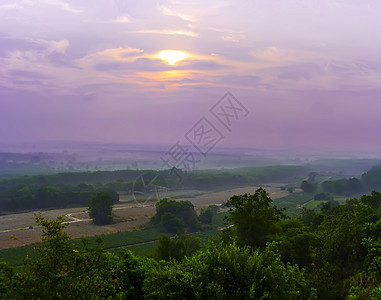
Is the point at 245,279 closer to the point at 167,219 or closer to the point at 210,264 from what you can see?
the point at 210,264

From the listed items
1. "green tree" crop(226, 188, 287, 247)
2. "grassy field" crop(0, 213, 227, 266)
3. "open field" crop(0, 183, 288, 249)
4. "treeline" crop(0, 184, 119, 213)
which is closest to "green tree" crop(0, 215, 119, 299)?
"green tree" crop(226, 188, 287, 247)

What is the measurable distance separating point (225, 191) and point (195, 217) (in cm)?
6471

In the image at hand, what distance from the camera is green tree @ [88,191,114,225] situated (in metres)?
80.2

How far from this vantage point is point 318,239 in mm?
27531

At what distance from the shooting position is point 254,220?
30.2 m

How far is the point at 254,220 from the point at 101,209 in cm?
5765

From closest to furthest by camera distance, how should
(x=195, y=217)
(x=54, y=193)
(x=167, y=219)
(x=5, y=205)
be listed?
(x=167, y=219) → (x=195, y=217) → (x=5, y=205) → (x=54, y=193)

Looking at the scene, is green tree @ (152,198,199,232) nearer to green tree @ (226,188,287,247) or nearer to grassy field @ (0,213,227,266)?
grassy field @ (0,213,227,266)

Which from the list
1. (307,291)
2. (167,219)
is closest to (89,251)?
(307,291)

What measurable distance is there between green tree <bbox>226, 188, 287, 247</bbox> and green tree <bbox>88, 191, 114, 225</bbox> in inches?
2191

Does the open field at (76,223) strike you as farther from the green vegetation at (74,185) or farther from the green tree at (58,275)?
the green tree at (58,275)

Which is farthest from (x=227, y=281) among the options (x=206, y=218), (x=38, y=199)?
(x=38, y=199)

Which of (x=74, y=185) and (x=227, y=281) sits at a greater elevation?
(x=227, y=281)

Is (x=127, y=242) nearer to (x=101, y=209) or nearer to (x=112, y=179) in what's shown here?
(x=101, y=209)
